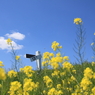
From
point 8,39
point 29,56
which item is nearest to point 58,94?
point 8,39

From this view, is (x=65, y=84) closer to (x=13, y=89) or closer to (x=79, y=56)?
(x=13, y=89)

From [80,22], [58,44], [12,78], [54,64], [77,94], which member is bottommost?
[77,94]

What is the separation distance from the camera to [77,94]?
2684 millimetres

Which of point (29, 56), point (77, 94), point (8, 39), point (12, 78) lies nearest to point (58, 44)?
point (77, 94)

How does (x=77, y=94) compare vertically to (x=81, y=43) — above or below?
below

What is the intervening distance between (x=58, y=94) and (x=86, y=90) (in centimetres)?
44

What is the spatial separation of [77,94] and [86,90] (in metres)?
0.17

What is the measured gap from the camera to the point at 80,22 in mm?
5379

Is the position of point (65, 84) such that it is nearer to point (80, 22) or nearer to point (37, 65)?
point (80, 22)

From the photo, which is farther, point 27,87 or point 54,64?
point 54,64

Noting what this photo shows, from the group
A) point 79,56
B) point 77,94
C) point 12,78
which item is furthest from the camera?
point 79,56

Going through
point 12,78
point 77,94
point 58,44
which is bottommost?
point 77,94

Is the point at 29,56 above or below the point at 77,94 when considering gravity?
above

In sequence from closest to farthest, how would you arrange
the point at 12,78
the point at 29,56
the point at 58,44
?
the point at 58,44 < the point at 12,78 < the point at 29,56
